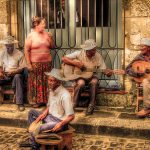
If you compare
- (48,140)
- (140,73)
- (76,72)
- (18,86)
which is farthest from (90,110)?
(48,140)

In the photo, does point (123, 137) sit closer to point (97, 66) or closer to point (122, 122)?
point (122, 122)

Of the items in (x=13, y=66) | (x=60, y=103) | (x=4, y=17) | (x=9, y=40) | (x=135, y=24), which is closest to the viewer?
(x=60, y=103)

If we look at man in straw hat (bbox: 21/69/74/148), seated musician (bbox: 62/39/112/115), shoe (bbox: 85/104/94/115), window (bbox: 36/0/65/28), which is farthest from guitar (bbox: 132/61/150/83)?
man in straw hat (bbox: 21/69/74/148)

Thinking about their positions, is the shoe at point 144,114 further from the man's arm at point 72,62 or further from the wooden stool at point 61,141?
the wooden stool at point 61,141

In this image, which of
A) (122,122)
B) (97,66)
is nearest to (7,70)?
(97,66)

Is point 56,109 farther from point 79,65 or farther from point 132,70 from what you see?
point 132,70

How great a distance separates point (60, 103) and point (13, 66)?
3223 millimetres

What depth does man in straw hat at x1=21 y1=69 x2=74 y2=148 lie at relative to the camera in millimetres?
6211

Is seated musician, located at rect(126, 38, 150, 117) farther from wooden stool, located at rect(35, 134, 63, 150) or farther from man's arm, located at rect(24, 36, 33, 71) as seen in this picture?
wooden stool, located at rect(35, 134, 63, 150)

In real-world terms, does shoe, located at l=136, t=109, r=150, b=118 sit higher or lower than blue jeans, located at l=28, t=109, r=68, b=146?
lower

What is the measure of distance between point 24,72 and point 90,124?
2363mm

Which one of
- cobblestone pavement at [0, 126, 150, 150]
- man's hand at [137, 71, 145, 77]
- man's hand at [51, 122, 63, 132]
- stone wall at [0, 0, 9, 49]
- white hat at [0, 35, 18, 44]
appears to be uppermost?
stone wall at [0, 0, 9, 49]

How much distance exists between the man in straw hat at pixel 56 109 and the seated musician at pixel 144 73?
225 centimetres

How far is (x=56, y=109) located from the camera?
6469 mm
